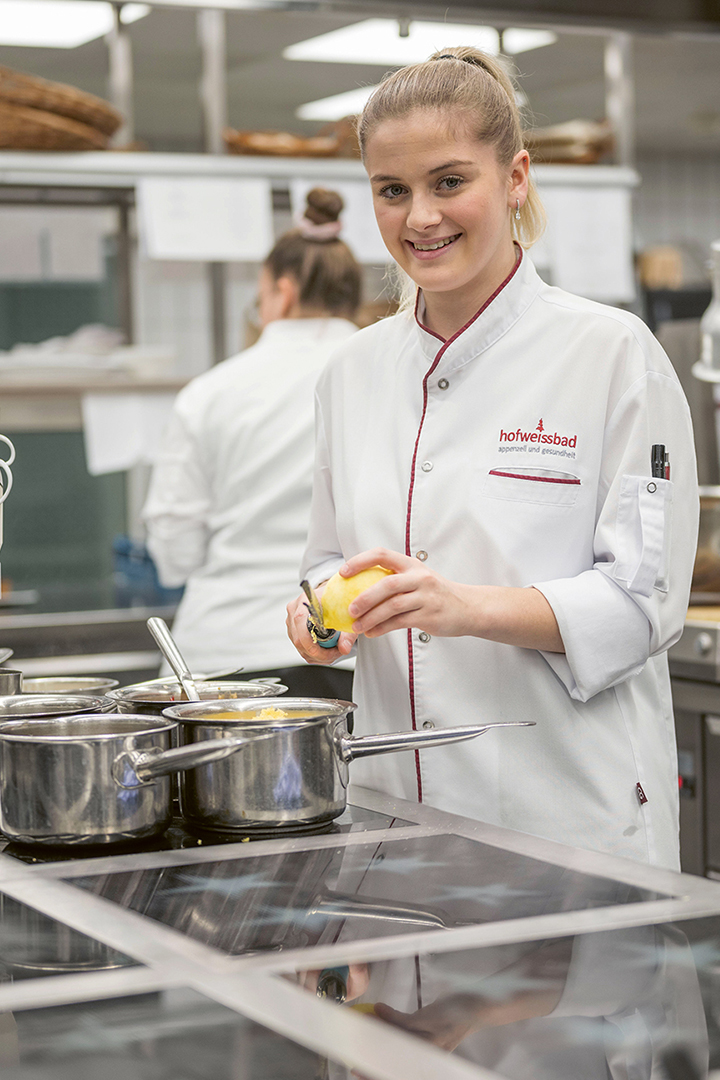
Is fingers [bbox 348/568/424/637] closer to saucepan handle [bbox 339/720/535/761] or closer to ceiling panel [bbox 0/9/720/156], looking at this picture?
saucepan handle [bbox 339/720/535/761]

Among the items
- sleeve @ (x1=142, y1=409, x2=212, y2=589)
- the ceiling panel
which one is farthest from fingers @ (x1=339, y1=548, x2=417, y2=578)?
the ceiling panel

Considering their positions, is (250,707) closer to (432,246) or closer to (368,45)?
(432,246)

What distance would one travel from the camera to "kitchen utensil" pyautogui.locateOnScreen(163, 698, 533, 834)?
1.14 meters

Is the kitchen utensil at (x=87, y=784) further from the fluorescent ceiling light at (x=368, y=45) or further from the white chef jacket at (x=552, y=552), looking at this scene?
the fluorescent ceiling light at (x=368, y=45)

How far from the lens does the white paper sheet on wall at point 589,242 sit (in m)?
3.70

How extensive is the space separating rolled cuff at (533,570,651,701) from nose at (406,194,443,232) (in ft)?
1.29

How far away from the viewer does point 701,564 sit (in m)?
2.70

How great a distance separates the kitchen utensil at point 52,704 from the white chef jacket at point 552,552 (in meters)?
0.36

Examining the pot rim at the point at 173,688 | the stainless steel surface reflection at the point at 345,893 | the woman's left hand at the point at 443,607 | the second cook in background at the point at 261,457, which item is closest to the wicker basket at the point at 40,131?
the second cook in background at the point at 261,457

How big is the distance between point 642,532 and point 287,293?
5.00 ft

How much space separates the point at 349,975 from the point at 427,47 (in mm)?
4441

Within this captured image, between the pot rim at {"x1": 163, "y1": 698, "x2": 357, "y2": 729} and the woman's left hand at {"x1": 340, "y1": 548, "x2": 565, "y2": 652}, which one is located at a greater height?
the woman's left hand at {"x1": 340, "y1": 548, "x2": 565, "y2": 652}

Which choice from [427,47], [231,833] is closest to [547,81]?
[427,47]

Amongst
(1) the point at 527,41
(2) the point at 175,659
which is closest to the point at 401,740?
(2) the point at 175,659
